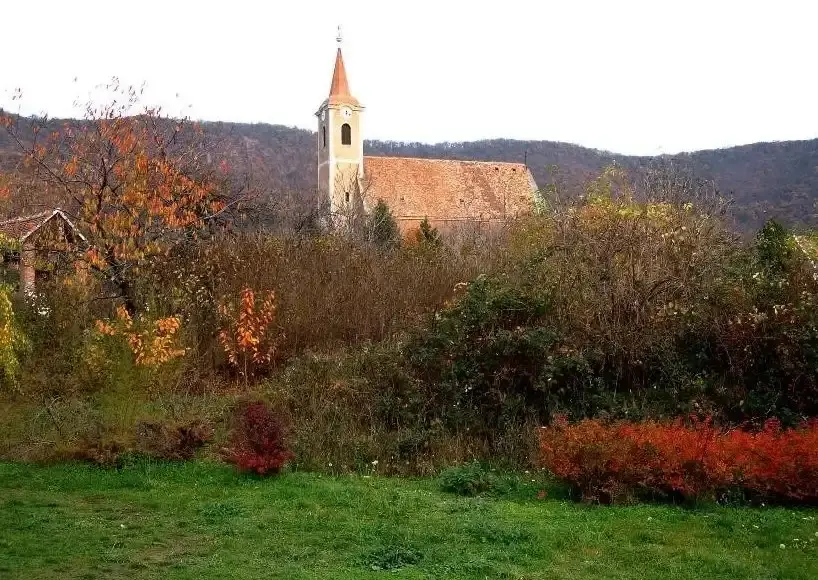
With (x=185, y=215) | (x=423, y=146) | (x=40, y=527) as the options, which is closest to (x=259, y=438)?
(x=40, y=527)

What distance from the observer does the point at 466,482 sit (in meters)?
7.07

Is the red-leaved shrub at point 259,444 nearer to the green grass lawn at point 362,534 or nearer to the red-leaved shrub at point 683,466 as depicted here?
the green grass lawn at point 362,534

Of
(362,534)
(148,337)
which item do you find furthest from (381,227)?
(362,534)

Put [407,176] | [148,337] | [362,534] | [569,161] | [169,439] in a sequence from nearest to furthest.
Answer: [362,534]
[169,439]
[148,337]
[407,176]
[569,161]

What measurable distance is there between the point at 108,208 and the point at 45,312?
196cm

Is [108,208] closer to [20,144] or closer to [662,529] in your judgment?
[20,144]

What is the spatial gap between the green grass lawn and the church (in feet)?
121

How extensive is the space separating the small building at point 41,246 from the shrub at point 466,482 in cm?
701

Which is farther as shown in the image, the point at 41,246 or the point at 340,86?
the point at 340,86

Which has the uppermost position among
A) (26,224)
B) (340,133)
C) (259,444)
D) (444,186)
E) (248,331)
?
(340,133)

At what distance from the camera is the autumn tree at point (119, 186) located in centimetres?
1068

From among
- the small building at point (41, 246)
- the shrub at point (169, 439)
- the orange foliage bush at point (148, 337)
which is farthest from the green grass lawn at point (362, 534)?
the small building at point (41, 246)

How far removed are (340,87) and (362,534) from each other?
4702 centimetres

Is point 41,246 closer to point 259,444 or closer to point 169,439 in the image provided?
point 169,439
